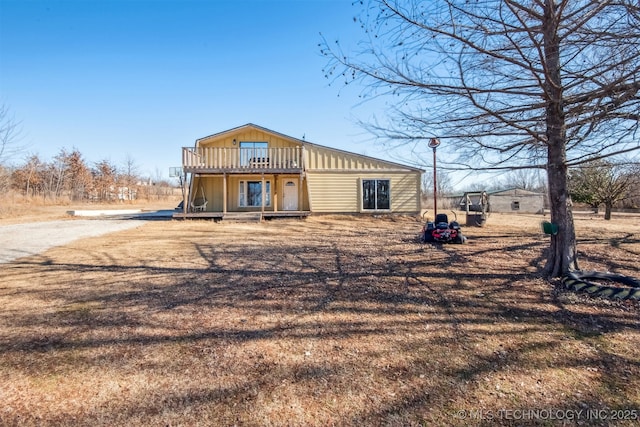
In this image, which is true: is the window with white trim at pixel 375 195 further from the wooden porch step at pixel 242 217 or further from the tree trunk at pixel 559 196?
the tree trunk at pixel 559 196

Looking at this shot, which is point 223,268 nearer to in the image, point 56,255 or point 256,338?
point 256,338

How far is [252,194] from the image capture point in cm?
1544

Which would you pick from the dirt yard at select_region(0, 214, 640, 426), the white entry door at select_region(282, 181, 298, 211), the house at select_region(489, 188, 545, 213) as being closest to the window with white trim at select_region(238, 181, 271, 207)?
the white entry door at select_region(282, 181, 298, 211)

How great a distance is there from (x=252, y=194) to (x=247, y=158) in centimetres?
216

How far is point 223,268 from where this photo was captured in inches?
205

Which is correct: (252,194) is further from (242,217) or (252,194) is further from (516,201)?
(516,201)

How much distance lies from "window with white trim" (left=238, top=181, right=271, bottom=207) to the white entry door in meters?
0.83

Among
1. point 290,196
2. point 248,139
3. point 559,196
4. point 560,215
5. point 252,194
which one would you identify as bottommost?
point 560,215

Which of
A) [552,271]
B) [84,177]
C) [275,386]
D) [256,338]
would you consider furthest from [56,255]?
[84,177]

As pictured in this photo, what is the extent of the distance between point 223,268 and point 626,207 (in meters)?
32.9

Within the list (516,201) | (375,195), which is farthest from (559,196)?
(516,201)

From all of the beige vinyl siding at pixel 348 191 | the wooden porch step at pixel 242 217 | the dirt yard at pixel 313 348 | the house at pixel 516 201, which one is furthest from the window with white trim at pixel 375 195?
the house at pixel 516 201

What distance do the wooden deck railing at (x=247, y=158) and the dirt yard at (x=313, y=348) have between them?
30.8ft

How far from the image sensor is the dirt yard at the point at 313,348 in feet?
5.85
